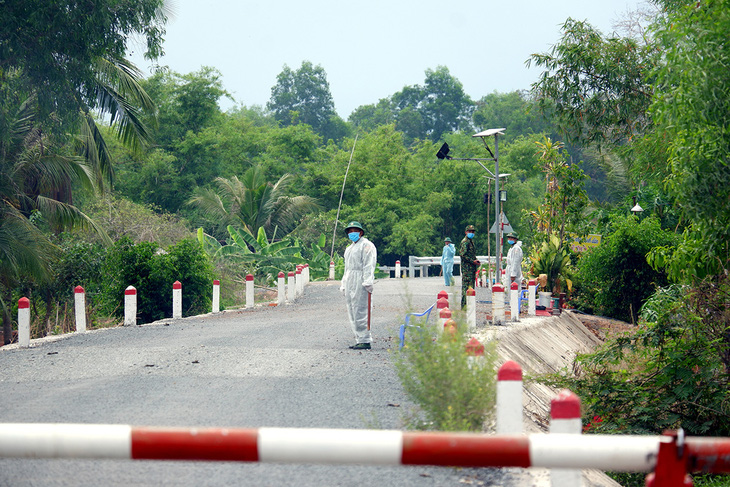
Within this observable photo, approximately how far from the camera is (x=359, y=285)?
12023 millimetres

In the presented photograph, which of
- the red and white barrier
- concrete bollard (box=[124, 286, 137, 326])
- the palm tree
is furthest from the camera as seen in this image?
the palm tree

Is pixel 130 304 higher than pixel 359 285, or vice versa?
pixel 359 285

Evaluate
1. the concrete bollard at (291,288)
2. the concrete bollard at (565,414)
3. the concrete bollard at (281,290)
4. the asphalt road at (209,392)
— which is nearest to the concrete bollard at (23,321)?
the asphalt road at (209,392)

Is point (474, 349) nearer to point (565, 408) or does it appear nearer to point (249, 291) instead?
point (565, 408)

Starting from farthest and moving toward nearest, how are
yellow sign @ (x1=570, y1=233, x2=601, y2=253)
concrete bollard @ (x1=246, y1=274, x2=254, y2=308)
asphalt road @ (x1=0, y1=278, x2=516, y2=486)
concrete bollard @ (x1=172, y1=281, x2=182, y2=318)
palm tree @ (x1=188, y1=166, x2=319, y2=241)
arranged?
1. palm tree @ (x1=188, y1=166, x2=319, y2=241)
2. yellow sign @ (x1=570, y1=233, x2=601, y2=253)
3. concrete bollard @ (x1=246, y1=274, x2=254, y2=308)
4. concrete bollard @ (x1=172, y1=281, x2=182, y2=318)
5. asphalt road @ (x1=0, y1=278, x2=516, y2=486)

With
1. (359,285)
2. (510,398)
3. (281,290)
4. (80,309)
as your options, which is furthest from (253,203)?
(510,398)

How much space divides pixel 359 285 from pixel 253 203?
25496mm

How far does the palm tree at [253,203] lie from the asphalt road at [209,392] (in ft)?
71.4

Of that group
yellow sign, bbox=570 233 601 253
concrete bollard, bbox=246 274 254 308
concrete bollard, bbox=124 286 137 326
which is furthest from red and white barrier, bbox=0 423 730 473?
yellow sign, bbox=570 233 601 253

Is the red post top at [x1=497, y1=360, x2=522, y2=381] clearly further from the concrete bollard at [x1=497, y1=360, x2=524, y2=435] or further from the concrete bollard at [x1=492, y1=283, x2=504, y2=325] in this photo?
the concrete bollard at [x1=492, y1=283, x2=504, y2=325]

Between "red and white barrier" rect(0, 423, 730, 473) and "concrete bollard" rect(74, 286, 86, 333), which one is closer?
"red and white barrier" rect(0, 423, 730, 473)

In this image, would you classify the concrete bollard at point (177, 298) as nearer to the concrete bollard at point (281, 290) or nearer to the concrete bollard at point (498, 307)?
the concrete bollard at point (281, 290)

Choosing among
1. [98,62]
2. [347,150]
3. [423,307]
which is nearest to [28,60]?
[98,62]

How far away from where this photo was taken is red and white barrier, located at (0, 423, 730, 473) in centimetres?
273
